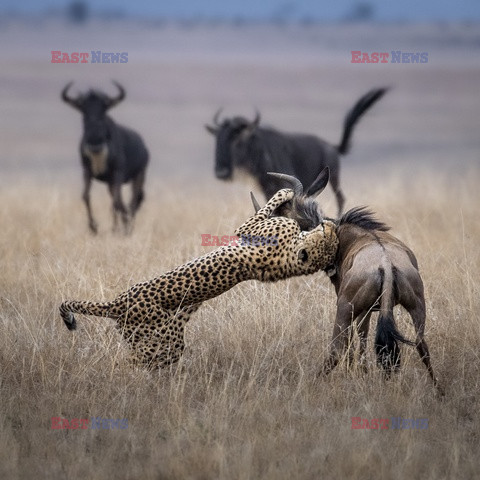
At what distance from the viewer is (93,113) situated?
10.8 metres

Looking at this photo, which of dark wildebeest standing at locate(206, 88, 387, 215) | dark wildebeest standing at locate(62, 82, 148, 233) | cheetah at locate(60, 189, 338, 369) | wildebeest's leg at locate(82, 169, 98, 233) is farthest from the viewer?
dark wildebeest standing at locate(62, 82, 148, 233)

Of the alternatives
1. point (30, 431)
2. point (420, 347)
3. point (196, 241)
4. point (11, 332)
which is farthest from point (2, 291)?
point (420, 347)

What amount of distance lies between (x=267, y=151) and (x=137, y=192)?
2262mm

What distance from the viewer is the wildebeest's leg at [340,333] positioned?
4.75m

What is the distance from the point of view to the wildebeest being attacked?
15.0ft

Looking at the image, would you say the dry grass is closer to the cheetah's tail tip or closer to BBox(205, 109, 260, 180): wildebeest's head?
the cheetah's tail tip

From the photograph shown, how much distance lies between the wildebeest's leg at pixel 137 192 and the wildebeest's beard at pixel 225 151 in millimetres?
1440

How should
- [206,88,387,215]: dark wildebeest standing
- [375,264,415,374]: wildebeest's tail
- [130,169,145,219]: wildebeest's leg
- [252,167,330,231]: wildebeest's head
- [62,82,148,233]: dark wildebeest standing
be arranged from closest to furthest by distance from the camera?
[375,264,415,374]: wildebeest's tail → [252,167,330,231]: wildebeest's head → [206,88,387,215]: dark wildebeest standing → [62,82,148,233]: dark wildebeest standing → [130,169,145,219]: wildebeest's leg

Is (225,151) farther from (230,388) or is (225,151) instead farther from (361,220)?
Result: (230,388)

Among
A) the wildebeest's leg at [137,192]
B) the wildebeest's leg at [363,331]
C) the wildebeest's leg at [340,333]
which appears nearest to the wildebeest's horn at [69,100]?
the wildebeest's leg at [137,192]

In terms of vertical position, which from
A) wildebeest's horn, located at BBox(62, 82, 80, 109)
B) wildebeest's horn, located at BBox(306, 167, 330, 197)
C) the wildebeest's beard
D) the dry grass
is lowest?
the dry grass

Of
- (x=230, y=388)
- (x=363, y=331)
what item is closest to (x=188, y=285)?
(x=230, y=388)

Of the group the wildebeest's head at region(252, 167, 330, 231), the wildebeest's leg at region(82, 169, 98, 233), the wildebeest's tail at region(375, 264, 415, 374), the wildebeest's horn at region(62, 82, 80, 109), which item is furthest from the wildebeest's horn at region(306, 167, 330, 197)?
the wildebeest's horn at region(62, 82, 80, 109)

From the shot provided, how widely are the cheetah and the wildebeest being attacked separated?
233 millimetres
